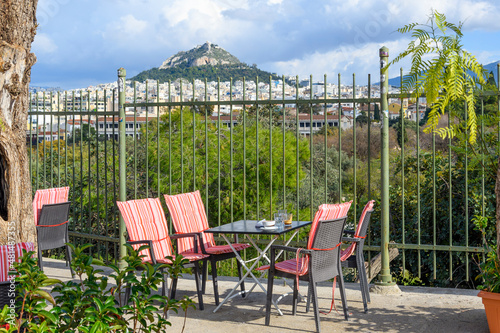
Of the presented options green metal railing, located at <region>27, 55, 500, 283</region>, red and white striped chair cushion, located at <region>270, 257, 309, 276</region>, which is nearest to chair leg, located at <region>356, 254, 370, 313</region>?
green metal railing, located at <region>27, 55, 500, 283</region>

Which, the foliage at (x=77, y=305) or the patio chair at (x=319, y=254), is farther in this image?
the patio chair at (x=319, y=254)

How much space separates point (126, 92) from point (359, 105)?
304cm

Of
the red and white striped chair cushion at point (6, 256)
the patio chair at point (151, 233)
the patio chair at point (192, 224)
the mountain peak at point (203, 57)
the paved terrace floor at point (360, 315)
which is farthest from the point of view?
the mountain peak at point (203, 57)

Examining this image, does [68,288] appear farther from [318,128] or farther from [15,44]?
[318,128]

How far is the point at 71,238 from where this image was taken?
8391 mm

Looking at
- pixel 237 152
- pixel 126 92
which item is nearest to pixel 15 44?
pixel 126 92

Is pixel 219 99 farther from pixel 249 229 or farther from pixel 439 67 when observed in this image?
pixel 439 67

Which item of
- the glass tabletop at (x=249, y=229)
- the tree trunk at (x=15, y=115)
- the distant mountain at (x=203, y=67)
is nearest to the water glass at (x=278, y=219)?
the glass tabletop at (x=249, y=229)

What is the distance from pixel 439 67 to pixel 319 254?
1.75m

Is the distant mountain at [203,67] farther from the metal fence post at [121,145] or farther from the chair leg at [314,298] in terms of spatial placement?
the chair leg at [314,298]

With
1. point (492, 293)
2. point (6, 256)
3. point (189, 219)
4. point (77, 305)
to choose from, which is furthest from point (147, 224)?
point (492, 293)

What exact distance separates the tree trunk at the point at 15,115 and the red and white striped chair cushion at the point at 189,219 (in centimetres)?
151

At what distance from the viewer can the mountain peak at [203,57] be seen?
113ft

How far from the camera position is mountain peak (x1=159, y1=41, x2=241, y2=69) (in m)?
34.3
